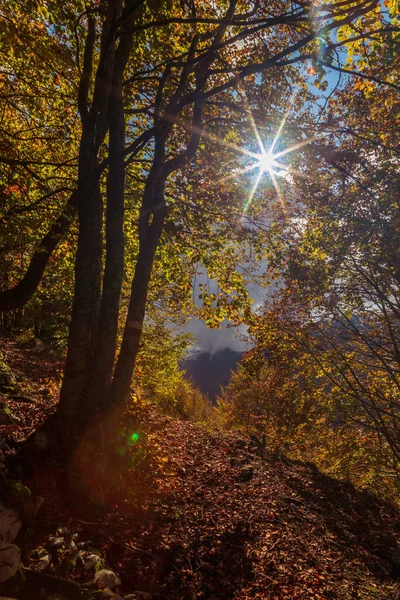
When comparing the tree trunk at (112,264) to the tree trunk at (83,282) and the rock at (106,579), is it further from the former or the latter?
the rock at (106,579)

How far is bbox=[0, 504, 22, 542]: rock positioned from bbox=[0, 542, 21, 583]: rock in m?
0.35

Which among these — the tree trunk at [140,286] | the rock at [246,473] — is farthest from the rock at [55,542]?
the rock at [246,473]

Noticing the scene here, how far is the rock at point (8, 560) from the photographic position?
2904mm

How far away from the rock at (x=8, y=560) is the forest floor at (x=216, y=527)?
0.91ft

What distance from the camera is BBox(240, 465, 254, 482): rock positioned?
7.74m

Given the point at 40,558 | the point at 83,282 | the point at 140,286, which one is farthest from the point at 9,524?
the point at 140,286

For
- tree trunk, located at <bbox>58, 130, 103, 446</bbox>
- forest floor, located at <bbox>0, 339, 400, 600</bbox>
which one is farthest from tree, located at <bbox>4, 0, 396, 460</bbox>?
forest floor, located at <bbox>0, 339, 400, 600</bbox>

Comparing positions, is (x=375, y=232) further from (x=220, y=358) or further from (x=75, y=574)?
(x=220, y=358)

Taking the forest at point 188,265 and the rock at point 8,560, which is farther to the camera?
the forest at point 188,265

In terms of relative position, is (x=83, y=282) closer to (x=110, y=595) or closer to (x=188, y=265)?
(x=110, y=595)

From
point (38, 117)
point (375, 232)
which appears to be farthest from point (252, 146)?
point (38, 117)

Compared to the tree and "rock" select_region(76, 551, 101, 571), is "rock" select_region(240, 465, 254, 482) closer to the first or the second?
the tree

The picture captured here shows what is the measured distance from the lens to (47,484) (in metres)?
4.66

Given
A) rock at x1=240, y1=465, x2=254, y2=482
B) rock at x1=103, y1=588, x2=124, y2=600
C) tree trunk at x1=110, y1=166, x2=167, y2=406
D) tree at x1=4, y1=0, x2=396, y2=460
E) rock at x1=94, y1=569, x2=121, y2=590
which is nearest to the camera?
rock at x1=103, y1=588, x2=124, y2=600
